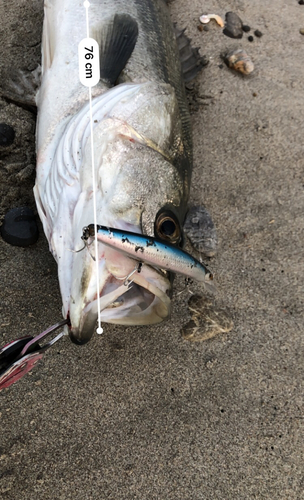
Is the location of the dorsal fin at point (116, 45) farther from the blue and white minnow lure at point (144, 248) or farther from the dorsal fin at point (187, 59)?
the blue and white minnow lure at point (144, 248)

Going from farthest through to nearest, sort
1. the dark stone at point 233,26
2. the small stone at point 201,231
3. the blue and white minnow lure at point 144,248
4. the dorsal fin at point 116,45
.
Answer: the dark stone at point 233,26 → the small stone at point 201,231 → the dorsal fin at point 116,45 → the blue and white minnow lure at point 144,248

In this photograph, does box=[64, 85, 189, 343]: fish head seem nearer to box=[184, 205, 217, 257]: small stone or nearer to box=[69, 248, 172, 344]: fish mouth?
box=[69, 248, 172, 344]: fish mouth

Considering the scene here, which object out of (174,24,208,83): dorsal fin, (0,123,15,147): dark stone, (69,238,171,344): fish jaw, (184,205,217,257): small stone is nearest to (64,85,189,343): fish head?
(69,238,171,344): fish jaw

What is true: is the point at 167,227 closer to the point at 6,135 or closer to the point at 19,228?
the point at 19,228

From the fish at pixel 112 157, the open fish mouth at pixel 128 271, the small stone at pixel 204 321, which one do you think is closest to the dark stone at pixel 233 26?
the fish at pixel 112 157

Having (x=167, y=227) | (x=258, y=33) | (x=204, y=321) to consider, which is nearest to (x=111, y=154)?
(x=167, y=227)

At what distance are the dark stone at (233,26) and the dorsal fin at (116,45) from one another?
1.72m

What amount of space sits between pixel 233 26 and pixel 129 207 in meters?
3.08

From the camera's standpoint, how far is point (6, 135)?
100 inches

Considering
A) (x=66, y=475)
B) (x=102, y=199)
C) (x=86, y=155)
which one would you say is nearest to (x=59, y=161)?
(x=86, y=155)

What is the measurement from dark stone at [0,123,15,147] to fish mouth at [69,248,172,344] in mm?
1420

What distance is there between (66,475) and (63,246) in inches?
44.1

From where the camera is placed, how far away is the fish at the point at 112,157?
162cm

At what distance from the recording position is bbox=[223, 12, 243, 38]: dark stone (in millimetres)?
3836
